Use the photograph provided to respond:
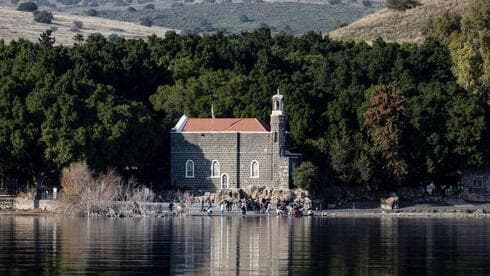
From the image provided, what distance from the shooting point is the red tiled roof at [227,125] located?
104m

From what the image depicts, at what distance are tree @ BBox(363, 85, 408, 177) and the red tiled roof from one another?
252 inches

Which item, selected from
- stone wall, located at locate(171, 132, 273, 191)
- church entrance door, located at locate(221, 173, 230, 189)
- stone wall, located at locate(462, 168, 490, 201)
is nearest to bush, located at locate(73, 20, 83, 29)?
stone wall, located at locate(171, 132, 273, 191)

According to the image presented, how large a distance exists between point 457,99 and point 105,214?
26548 mm

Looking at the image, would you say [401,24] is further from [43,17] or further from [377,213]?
[377,213]

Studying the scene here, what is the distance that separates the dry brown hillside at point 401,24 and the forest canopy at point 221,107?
3061 cm

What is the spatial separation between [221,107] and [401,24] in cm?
5068

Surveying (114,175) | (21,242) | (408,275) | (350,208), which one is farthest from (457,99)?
(408,275)

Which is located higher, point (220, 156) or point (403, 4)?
point (403, 4)

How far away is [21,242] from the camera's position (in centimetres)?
6906

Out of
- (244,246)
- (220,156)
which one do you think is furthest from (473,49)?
(244,246)

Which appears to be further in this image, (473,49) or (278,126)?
(473,49)

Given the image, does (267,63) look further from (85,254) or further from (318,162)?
(85,254)

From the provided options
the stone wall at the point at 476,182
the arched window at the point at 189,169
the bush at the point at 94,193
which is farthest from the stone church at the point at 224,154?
the stone wall at the point at 476,182

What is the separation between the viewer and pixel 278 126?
103250 mm
